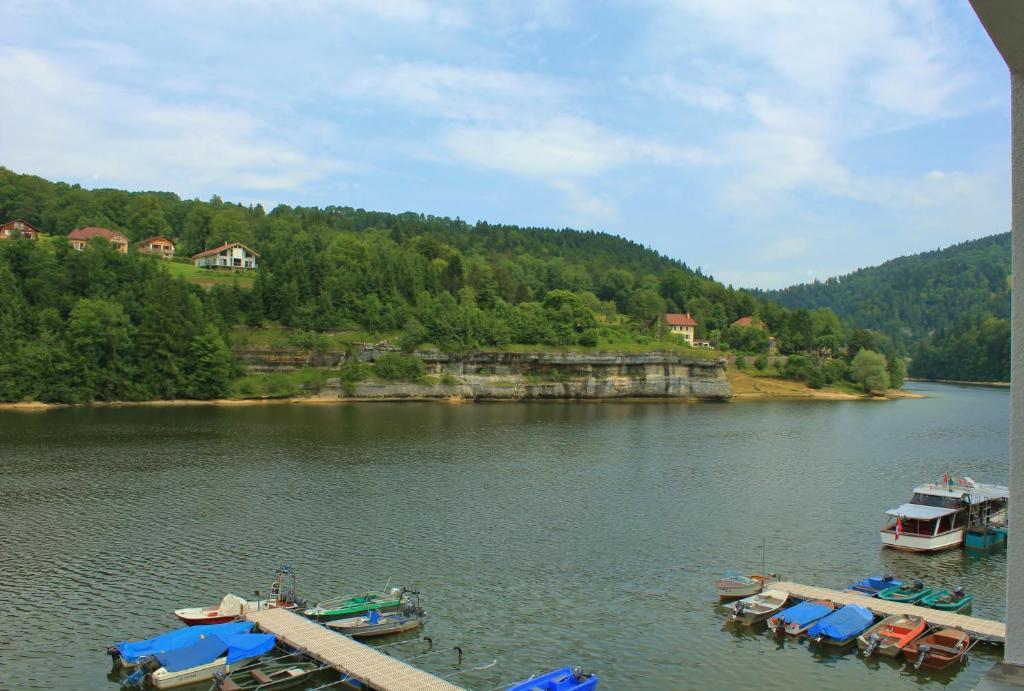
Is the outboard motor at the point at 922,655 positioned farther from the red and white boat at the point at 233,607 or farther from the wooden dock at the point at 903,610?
the red and white boat at the point at 233,607

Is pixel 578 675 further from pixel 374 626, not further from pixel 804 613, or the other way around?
pixel 804 613

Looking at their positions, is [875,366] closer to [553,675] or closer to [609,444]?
[609,444]

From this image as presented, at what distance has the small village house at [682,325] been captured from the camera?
6452 inches

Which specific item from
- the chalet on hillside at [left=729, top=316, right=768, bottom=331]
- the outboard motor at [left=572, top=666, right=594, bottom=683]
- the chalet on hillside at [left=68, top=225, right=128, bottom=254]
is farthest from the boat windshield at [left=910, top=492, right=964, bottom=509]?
the chalet on hillside at [left=68, top=225, right=128, bottom=254]

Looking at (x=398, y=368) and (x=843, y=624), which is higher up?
(x=398, y=368)

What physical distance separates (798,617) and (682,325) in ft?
456

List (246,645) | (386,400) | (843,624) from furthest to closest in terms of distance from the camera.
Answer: (386,400)
(843,624)
(246,645)

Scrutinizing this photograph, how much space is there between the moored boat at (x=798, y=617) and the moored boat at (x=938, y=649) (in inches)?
128

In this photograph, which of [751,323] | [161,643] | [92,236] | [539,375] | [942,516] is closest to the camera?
[161,643]

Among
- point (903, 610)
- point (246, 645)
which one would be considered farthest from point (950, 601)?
point (246, 645)

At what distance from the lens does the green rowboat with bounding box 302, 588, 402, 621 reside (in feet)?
97.0

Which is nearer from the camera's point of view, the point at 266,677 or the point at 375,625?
the point at 266,677

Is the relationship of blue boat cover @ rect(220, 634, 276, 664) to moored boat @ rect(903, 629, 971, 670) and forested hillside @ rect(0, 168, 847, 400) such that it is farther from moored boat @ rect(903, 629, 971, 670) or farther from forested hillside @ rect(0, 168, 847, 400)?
forested hillside @ rect(0, 168, 847, 400)

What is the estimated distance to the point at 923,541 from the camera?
3984cm
